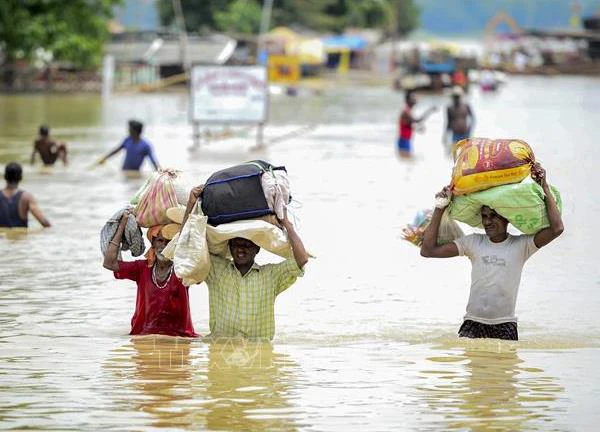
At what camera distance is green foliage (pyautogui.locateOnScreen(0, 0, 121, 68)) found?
57594 millimetres

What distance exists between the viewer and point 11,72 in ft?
198

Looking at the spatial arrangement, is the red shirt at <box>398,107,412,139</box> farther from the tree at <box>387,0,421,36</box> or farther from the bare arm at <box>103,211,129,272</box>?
the tree at <box>387,0,421,36</box>

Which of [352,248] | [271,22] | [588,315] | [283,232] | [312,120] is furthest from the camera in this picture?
[271,22]

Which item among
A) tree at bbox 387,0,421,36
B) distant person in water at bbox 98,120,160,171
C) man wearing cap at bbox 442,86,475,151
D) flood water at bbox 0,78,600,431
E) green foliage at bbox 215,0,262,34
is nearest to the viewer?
flood water at bbox 0,78,600,431

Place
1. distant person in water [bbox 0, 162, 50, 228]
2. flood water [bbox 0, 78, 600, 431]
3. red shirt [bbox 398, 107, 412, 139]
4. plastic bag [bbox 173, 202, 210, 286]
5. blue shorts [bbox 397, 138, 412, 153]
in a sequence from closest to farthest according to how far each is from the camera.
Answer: flood water [bbox 0, 78, 600, 431] < plastic bag [bbox 173, 202, 210, 286] < distant person in water [bbox 0, 162, 50, 228] < red shirt [bbox 398, 107, 412, 139] < blue shorts [bbox 397, 138, 412, 153]

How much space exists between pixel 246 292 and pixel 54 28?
51.7m

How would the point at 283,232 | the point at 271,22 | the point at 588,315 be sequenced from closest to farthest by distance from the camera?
the point at 283,232
the point at 588,315
the point at 271,22

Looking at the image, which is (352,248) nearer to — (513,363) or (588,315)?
(588,315)

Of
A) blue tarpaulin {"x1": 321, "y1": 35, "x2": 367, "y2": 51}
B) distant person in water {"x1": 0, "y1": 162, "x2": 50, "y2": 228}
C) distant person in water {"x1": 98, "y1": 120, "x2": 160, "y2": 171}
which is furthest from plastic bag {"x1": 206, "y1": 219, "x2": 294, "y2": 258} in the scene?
blue tarpaulin {"x1": 321, "y1": 35, "x2": 367, "y2": 51}

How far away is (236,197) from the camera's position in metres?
7.76

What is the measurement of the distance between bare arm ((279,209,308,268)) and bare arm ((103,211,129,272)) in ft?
2.96

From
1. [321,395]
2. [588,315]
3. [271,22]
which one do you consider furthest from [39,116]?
[271,22]

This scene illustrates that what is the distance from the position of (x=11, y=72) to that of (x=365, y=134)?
96.9 feet

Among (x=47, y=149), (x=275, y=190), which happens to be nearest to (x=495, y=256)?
(x=275, y=190)
